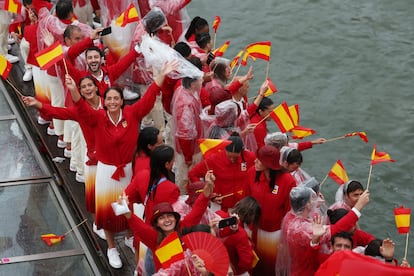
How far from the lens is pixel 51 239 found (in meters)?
8.02

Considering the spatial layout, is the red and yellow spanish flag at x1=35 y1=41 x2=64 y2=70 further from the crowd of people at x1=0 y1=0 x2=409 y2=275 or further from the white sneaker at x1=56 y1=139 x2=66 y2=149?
the white sneaker at x1=56 y1=139 x2=66 y2=149

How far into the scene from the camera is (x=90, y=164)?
814 centimetres

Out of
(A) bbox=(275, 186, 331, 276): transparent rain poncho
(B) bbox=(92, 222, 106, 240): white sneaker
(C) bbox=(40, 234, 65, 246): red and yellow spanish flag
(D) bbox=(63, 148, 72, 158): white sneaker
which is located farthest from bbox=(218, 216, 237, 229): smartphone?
(D) bbox=(63, 148, 72, 158): white sneaker

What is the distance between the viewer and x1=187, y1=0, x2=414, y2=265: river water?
11531mm

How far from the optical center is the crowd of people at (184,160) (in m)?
6.82

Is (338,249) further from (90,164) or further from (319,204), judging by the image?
(90,164)

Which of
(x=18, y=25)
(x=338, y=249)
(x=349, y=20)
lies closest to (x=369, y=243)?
(x=338, y=249)

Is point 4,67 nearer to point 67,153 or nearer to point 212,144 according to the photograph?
point 67,153

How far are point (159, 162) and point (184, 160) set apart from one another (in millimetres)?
1640

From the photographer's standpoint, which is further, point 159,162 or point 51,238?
point 51,238

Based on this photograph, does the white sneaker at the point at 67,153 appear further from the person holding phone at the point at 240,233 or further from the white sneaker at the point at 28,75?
the person holding phone at the point at 240,233

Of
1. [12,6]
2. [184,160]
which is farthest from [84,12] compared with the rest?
[184,160]

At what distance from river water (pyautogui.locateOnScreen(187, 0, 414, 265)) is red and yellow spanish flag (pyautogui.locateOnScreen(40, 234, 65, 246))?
3960 mm

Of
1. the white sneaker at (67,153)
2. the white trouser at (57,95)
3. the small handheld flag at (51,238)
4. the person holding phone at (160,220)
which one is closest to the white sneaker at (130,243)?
the small handheld flag at (51,238)
